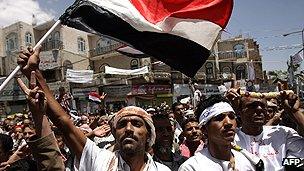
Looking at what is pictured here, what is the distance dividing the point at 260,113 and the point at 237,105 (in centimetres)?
24

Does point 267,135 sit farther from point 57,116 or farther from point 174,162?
point 57,116

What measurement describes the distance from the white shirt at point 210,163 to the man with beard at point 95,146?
0.72 feet

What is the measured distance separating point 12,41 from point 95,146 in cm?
4462

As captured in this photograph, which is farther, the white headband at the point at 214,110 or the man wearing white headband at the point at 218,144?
the white headband at the point at 214,110

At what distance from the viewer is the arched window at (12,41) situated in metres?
44.5

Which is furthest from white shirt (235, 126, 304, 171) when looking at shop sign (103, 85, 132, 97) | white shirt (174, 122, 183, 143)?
shop sign (103, 85, 132, 97)

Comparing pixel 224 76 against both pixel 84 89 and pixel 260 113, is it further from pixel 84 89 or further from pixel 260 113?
pixel 260 113

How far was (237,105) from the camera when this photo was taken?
4.14 meters

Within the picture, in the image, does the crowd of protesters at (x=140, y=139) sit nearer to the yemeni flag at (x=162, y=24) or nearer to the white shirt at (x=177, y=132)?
the yemeni flag at (x=162, y=24)

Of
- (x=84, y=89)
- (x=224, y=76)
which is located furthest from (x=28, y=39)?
(x=224, y=76)

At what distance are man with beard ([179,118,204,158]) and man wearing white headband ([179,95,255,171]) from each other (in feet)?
5.48

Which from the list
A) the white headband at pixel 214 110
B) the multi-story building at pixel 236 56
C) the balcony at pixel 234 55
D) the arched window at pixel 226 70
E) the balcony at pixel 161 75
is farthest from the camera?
the balcony at pixel 234 55

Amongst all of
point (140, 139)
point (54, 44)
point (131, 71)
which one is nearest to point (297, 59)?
point (131, 71)

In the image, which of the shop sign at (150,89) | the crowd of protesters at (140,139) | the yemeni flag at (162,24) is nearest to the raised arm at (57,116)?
the crowd of protesters at (140,139)
